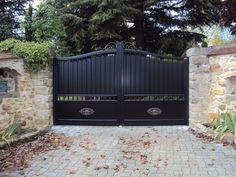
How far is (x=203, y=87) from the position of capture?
21.5 ft

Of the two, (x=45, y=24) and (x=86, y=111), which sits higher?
(x=45, y=24)

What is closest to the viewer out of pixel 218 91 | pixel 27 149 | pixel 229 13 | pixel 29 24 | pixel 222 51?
pixel 27 149

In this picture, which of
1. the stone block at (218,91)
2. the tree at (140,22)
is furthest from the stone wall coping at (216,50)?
the tree at (140,22)

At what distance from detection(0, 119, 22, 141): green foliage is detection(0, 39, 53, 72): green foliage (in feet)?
4.39

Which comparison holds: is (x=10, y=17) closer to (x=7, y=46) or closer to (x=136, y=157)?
(x=7, y=46)

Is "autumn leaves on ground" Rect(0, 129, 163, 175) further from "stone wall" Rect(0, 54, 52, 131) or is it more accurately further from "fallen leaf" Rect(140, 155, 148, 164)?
"stone wall" Rect(0, 54, 52, 131)

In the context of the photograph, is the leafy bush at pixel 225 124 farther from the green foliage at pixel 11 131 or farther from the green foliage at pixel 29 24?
the green foliage at pixel 29 24

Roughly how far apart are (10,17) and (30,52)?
7.17m

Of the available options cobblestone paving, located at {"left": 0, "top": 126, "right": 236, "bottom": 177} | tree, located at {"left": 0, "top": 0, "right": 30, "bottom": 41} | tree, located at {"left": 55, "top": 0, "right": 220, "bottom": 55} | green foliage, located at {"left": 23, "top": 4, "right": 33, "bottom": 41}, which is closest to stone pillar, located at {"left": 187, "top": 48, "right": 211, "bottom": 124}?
cobblestone paving, located at {"left": 0, "top": 126, "right": 236, "bottom": 177}

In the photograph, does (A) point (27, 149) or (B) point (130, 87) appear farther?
(B) point (130, 87)

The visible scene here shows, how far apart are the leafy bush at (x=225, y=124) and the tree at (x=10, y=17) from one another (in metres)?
9.25

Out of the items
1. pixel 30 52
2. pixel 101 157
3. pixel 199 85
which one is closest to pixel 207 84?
pixel 199 85

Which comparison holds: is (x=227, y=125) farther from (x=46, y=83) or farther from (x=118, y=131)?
(x=46, y=83)

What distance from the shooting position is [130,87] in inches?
267
